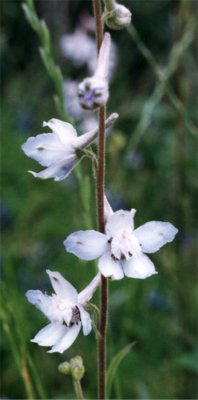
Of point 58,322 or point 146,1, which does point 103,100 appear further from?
point 146,1

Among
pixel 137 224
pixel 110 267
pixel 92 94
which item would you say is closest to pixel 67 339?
pixel 110 267

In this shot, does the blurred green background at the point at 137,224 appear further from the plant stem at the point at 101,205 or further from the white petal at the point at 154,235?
the white petal at the point at 154,235

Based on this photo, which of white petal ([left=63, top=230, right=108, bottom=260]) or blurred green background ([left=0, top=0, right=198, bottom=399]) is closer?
white petal ([left=63, top=230, right=108, bottom=260])

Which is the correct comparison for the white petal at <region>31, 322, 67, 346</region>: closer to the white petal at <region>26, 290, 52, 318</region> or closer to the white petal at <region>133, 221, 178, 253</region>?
the white petal at <region>26, 290, 52, 318</region>

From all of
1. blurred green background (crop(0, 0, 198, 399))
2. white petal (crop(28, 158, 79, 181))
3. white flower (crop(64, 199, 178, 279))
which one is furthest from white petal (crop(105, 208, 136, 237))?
blurred green background (crop(0, 0, 198, 399))

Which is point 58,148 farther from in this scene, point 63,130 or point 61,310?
point 61,310

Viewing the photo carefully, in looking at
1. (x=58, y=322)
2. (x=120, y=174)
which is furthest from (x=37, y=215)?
(x=58, y=322)
